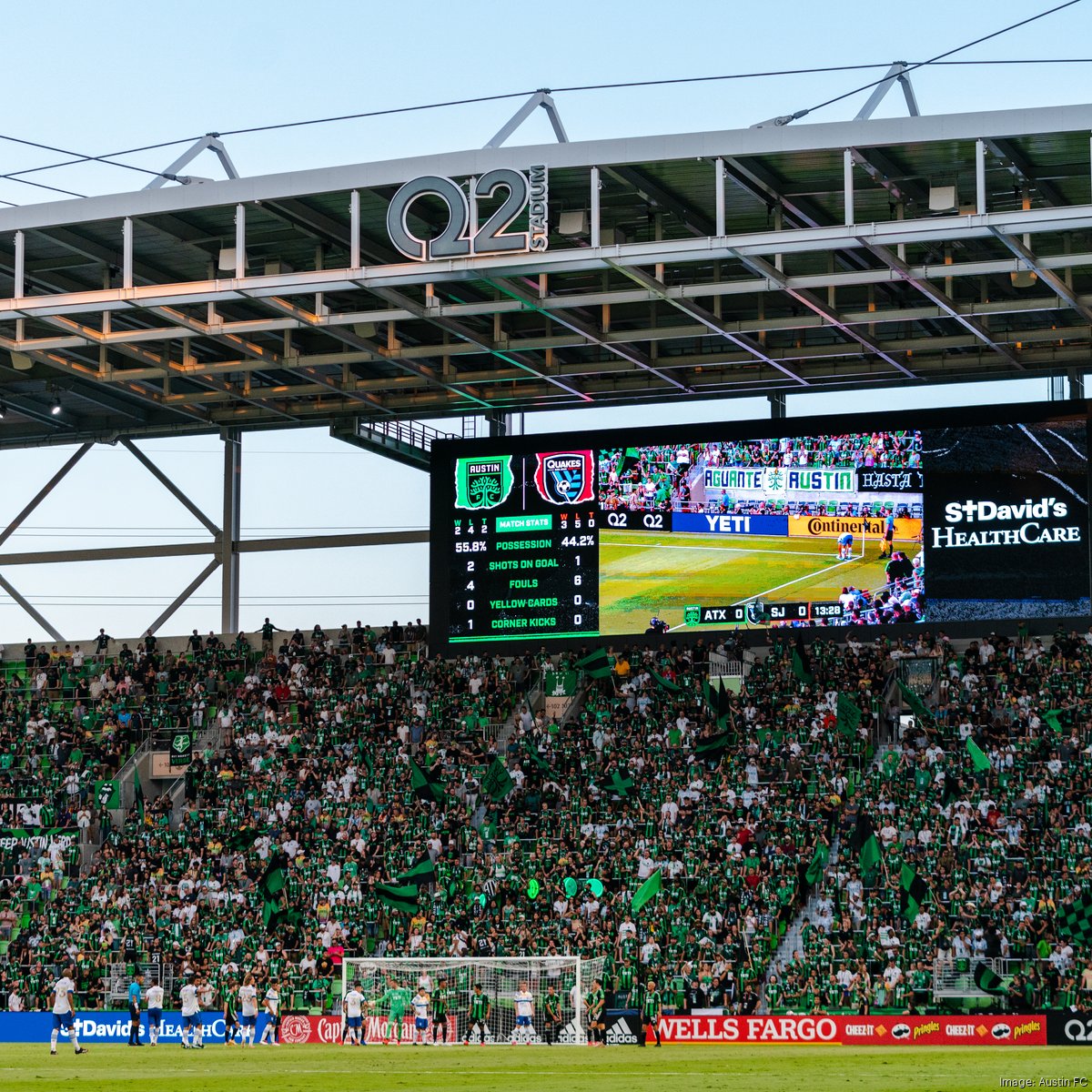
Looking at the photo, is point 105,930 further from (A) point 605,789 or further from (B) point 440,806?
(A) point 605,789

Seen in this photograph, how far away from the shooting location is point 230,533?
55.5 metres

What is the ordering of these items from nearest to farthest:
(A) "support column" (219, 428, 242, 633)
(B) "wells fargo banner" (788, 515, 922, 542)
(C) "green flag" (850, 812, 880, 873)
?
(C) "green flag" (850, 812, 880, 873) → (B) "wells fargo banner" (788, 515, 922, 542) → (A) "support column" (219, 428, 242, 633)

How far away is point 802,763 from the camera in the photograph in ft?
140

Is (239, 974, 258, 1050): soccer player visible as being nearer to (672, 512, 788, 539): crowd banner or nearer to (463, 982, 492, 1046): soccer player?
(463, 982, 492, 1046): soccer player

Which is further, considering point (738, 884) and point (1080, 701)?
point (1080, 701)

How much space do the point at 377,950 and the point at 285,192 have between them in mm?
15691

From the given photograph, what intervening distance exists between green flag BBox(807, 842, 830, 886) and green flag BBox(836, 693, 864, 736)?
13.8 feet

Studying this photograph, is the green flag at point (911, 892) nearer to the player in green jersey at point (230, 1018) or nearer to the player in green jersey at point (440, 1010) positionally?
the player in green jersey at point (440, 1010)

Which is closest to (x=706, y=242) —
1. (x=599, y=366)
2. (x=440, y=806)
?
(x=599, y=366)

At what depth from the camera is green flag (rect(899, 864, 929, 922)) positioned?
37.3m

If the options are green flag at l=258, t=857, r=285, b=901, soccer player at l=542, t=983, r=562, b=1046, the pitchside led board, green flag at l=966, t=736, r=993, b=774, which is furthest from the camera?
the pitchside led board

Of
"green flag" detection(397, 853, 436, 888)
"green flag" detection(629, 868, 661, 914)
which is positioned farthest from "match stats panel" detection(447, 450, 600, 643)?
"green flag" detection(629, 868, 661, 914)

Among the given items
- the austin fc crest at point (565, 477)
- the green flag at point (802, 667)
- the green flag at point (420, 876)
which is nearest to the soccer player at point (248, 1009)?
the green flag at point (420, 876)

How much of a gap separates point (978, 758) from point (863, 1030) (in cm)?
861
